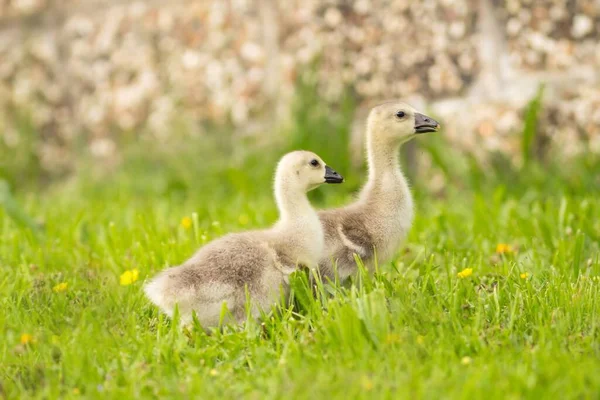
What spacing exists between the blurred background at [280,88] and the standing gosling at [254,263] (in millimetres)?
2962

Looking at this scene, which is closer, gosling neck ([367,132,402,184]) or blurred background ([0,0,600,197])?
gosling neck ([367,132,402,184])

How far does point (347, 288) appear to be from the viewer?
3.82 metres

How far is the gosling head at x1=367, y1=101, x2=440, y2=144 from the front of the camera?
4.06 meters

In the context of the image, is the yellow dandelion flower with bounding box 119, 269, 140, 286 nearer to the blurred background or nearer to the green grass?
the green grass

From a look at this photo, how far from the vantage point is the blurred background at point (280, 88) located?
21.5ft

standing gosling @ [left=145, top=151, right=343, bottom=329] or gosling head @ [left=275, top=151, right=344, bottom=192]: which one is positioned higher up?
gosling head @ [left=275, top=151, right=344, bottom=192]

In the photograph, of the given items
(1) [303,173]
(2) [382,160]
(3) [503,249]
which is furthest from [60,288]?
(3) [503,249]

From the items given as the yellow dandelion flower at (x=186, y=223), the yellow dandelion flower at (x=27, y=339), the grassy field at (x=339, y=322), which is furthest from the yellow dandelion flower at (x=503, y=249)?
the yellow dandelion flower at (x=27, y=339)

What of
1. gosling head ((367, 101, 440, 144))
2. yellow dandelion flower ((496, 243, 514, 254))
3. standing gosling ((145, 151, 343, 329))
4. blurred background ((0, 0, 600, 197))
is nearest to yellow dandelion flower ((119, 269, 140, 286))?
standing gosling ((145, 151, 343, 329))

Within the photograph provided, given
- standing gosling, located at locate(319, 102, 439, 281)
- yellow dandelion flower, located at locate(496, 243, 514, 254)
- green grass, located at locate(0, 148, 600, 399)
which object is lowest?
yellow dandelion flower, located at locate(496, 243, 514, 254)

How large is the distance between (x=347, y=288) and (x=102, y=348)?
1.18 m

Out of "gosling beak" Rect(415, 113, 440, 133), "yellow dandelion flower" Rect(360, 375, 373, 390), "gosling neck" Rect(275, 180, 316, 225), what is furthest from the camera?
"gosling beak" Rect(415, 113, 440, 133)

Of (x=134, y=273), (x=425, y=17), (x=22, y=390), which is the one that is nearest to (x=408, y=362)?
(x=22, y=390)

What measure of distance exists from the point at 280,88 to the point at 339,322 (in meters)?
4.80
